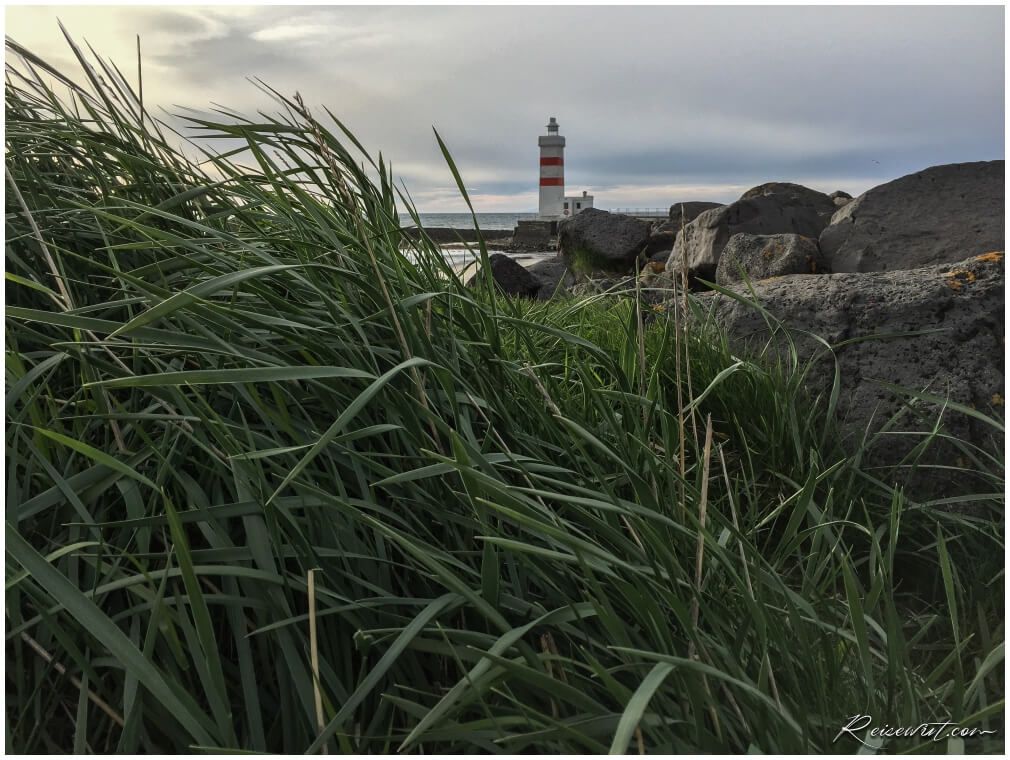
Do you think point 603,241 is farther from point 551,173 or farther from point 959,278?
point 551,173

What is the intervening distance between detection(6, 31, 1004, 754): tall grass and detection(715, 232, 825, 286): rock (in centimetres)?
255

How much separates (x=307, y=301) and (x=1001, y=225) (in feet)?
12.8

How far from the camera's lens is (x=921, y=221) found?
392cm

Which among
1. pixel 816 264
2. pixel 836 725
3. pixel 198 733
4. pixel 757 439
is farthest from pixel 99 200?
pixel 816 264

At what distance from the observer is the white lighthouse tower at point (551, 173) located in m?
20.9

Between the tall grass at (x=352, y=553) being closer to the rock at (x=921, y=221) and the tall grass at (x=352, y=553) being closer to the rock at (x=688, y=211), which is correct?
the rock at (x=921, y=221)

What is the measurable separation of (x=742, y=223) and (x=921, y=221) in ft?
5.49

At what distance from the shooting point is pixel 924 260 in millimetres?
3703

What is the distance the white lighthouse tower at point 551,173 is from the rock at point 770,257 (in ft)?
56.7

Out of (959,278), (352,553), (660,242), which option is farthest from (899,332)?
(660,242)

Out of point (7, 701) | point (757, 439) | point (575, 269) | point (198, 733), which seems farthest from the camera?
point (575, 269)

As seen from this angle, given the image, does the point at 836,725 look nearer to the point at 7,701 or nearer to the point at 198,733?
the point at 198,733

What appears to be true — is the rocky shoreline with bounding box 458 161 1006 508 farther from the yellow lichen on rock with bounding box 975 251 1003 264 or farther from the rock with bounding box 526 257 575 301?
the rock with bounding box 526 257 575 301

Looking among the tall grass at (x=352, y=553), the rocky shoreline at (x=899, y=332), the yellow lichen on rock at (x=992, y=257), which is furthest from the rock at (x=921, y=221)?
the tall grass at (x=352, y=553)
